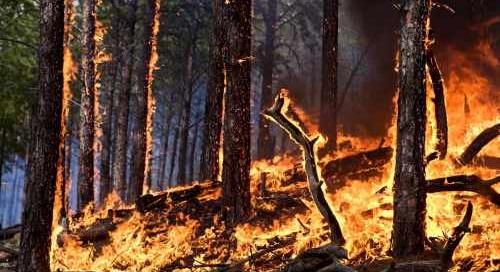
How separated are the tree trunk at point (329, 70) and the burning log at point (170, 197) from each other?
545 centimetres

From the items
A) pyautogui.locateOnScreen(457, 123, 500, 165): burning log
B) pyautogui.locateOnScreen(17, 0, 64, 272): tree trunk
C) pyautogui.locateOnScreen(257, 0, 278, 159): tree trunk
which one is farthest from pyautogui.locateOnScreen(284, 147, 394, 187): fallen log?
pyautogui.locateOnScreen(257, 0, 278, 159): tree trunk

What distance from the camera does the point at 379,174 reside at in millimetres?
12805

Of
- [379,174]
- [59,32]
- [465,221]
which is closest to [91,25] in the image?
[59,32]

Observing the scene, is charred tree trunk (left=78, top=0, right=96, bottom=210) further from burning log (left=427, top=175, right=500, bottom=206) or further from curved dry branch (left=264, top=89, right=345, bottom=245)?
burning log (left=427, top=175, right=500, bottom=206)

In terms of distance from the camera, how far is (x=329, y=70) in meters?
17.3

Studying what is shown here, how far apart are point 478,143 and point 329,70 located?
752 cm

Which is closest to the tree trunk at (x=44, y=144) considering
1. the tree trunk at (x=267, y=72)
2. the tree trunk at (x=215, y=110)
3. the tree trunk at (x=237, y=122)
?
the tree trunk at (x=237, y=122)

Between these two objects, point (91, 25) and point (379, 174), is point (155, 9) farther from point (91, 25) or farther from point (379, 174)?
point (379, 174)

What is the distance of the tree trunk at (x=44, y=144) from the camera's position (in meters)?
9.11

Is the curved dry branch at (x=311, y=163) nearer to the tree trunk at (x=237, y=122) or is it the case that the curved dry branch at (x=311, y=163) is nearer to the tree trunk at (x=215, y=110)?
the tree trunk at (x=237, y=122)

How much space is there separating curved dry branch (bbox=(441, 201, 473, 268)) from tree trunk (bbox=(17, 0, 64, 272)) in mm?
6229

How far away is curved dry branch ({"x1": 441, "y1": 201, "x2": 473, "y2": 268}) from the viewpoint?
718 cm

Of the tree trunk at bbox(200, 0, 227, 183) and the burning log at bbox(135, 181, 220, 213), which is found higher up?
the tree trunk at bbox(200, 0, 227, 183)

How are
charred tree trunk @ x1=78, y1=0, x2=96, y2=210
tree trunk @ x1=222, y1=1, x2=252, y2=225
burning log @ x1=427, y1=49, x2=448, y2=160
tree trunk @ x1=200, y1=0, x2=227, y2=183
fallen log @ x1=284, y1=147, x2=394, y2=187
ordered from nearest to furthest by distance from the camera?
burning log @ x1=427, y1=49, x2=448, y2=160
tree trunk @ x1=222, y1=1, x2=252, y2=225
fallen log @ x1=284, y1=147, x2=394, y2=187
tree trunk @ x1=200, y1=0, x2=227, y2=183
charred tree trunk @ x1=78, y1=0, x2=96, y2=210
